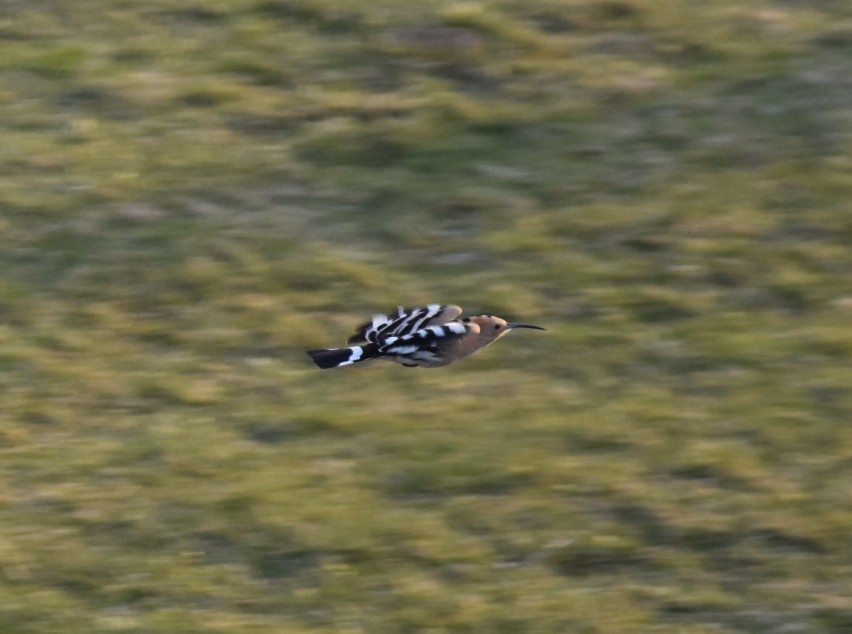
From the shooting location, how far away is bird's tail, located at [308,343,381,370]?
20.3 feet

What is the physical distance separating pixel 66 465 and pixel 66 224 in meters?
2.08

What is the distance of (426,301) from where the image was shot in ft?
22.7

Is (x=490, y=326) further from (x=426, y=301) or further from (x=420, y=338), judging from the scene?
(x=426, y=301)

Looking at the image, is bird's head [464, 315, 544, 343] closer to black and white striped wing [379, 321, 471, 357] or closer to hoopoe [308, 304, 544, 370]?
hoopoe [308, 304, 544, 370]

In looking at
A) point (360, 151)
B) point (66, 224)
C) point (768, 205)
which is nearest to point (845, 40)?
point (768, 205)

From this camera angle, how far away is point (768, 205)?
25.0 feet

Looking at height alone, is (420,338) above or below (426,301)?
below

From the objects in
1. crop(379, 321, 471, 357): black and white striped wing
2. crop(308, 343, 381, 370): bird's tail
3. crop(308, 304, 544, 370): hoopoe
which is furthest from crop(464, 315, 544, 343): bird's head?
crop(308, 343, 381, 370): bird's tail

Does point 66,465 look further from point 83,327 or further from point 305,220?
point 305,220

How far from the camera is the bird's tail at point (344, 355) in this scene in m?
6.18


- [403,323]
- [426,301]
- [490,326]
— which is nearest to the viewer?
[403,323]

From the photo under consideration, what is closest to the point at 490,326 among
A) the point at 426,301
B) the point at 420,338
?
the point at 420,338

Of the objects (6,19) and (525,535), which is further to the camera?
(6,19)

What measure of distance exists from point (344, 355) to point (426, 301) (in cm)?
78
